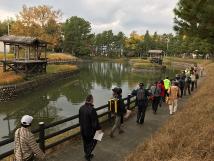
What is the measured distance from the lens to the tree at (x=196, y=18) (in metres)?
12.0

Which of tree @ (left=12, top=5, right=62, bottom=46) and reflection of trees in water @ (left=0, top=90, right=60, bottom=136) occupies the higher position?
tree @ (left=12, top=5, right=62, bottom=46)

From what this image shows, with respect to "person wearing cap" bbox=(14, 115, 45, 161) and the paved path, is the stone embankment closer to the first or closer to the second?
the paved path

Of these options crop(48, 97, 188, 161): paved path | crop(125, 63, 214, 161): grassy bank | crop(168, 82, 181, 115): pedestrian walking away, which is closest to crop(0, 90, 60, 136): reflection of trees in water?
crop(48, 97, 188, 161): paved path

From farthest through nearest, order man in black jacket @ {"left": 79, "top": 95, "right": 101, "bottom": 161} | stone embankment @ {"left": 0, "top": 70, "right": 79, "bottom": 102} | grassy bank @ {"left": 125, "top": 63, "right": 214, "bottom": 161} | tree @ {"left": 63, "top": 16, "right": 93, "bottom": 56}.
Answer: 1. tree @ {"left": 63, "top": 16, "right": 93, "bottom": 56}
2. stone embankment @ {"left": 0, "top": 70, "right": 79, "bottom": 102}
3. man in black jacket @ {"left": 79, "top": 95, "right": 101, "bottom": 161}
4. grassy bank @ {"left": 125, "top": 63, "right": 214, "bottom": 161}

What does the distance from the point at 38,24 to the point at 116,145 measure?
5607cm

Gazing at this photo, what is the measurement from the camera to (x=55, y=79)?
141ft

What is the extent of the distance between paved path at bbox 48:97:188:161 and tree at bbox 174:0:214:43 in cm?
521

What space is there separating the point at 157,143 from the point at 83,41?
322ft

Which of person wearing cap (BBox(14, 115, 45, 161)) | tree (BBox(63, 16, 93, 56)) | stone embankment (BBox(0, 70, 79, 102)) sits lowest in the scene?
stone embankment (BBox(0, 70, 79, 102))

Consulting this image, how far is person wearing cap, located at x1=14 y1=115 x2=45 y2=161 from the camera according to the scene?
573 centimetres

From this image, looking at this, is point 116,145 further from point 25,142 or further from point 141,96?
point 25,142

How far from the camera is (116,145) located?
32.2ft

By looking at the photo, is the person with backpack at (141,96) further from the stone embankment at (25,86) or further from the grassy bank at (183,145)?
the stone embankment at (25,86)

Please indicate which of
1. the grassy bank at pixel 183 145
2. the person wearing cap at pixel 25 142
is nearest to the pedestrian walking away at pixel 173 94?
the grassy bank at pixel 183 145
